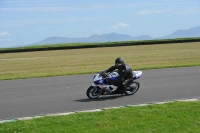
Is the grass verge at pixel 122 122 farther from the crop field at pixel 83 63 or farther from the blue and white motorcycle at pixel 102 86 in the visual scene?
the crop field at pixel 83 63

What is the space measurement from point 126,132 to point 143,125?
62cm

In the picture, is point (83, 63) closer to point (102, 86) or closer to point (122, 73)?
point (122, 73)

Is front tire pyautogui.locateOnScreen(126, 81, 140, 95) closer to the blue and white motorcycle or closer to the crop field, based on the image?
the blue and white motorcycle

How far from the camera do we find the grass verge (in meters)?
7.59

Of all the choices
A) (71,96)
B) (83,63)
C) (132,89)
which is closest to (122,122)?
(71,96)

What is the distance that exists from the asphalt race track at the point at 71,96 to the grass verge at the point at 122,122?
5.29ft

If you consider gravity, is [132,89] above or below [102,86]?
below

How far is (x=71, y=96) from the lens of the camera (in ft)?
42.2

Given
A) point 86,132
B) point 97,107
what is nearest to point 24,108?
point 97,107

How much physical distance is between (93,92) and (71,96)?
0.89 meters

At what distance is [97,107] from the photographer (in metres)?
10.8

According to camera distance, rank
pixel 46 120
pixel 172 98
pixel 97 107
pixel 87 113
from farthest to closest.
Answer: pixel 172 98, pixel 97 107, pixel 87 113, pixel 46 120

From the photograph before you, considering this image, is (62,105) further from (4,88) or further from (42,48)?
(42,48)

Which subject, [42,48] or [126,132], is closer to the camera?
[126,132]
